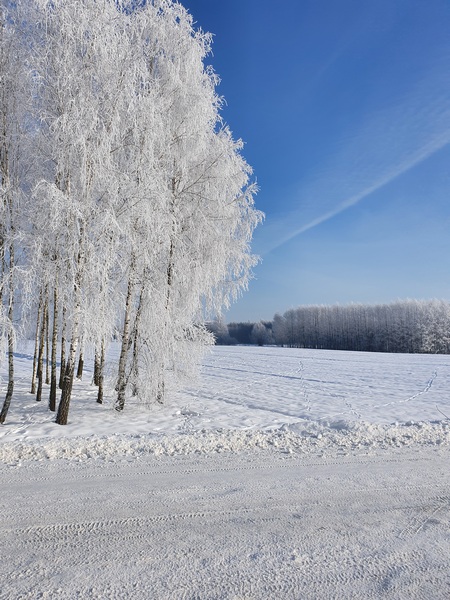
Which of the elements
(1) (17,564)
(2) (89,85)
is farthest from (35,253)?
(1) (17,564)

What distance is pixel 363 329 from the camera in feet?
325

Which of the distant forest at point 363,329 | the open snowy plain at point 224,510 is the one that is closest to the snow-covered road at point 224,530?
the open snowy plain at point 224,510

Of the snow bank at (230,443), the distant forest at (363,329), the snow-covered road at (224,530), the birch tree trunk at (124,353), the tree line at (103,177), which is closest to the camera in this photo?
the snow-covered road at (224,530)

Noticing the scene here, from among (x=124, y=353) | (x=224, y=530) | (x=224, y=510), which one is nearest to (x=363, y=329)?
(x=124, y=353)

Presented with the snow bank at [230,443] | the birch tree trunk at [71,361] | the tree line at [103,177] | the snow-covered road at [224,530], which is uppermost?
the tree line at [103,177]

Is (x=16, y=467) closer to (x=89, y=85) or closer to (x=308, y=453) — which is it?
(x=308, y=453)

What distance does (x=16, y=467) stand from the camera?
18.5ft

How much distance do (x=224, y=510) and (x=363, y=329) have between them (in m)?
101

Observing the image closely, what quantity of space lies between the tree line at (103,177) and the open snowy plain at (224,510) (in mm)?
2437

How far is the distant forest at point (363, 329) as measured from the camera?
79.4 metres

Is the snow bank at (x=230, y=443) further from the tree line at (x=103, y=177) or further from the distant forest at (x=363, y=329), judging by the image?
the distant forest at (x=363, y=329)

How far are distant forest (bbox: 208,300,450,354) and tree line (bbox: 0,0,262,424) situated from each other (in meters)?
60.4

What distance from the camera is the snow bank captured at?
6.32m

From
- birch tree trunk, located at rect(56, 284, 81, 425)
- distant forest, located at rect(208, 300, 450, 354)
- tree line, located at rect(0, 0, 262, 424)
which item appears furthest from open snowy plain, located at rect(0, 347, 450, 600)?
distant forest, located at rect(208, 300, 450, 354)
